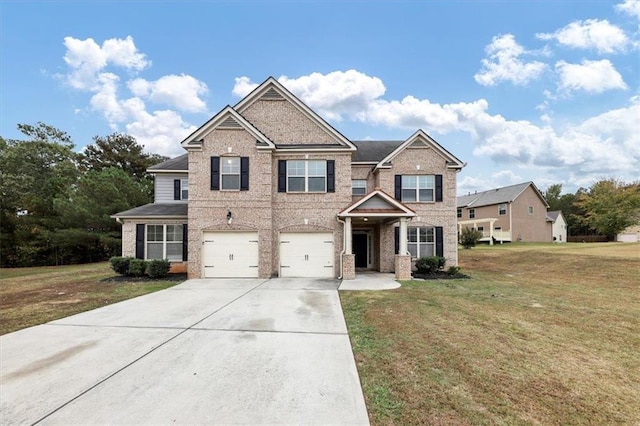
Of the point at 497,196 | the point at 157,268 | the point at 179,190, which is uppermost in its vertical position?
the point at 497,196

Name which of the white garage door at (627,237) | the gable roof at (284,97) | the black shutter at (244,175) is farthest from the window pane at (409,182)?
the white garage door at (627,237)

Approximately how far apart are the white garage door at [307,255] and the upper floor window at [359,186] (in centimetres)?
365

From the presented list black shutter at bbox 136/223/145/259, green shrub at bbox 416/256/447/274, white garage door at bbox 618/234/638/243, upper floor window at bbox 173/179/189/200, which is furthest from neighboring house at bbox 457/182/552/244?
black shutter at bbox 136/223/145/259

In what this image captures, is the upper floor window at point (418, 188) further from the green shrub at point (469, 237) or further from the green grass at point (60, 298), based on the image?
the green shrub at point (469, 237)

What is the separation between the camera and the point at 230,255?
13023mm

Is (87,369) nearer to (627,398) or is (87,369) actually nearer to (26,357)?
(26,357)

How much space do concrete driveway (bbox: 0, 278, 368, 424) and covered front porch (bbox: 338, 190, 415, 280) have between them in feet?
18.8

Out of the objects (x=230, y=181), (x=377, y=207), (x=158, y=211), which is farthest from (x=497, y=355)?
(x=158, y=211)

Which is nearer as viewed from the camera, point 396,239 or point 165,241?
point 165,241

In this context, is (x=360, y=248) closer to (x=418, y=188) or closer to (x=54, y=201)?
(x=418, y=188)

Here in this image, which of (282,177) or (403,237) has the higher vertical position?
(282,177)

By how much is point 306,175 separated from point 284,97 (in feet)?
14.0

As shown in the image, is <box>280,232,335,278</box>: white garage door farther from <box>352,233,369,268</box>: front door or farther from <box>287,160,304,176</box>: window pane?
<box>352,233,369,268</box>: front door

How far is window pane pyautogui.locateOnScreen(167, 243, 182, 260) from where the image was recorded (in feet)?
46.9
